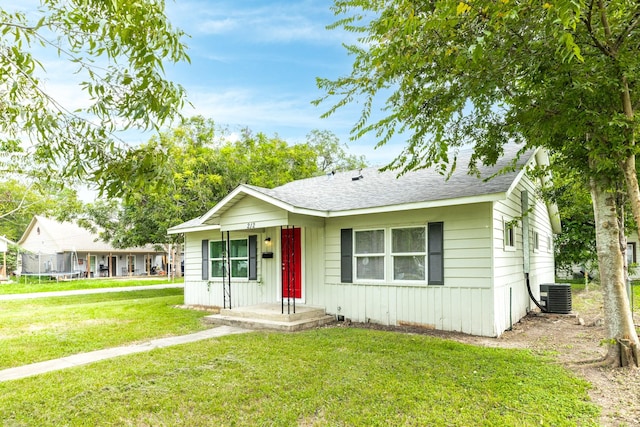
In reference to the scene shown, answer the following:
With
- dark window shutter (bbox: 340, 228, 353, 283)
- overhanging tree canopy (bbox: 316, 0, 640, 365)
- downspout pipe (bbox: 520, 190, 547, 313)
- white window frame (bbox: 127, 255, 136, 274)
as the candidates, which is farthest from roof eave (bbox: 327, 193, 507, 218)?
white window frame (bbox: 127, 255, 136, 274)

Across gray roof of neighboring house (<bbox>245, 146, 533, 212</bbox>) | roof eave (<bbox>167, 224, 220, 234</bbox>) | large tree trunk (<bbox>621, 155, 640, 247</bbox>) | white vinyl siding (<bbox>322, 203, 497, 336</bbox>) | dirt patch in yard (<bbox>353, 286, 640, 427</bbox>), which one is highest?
gray roof of neighboring house (<bbox>245, 146, 533, 212</bbox>)

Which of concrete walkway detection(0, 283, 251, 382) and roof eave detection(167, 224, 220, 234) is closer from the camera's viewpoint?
concrete walkway detection(0, 283, 251, 382)

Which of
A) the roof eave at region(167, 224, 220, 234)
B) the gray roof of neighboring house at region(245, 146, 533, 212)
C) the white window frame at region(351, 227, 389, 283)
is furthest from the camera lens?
the roof eave at region(167, 224, 220, 234)

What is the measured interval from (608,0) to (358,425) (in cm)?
483

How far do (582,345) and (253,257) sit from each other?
705 centimetres

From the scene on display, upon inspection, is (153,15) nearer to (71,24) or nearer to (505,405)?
(71,24)

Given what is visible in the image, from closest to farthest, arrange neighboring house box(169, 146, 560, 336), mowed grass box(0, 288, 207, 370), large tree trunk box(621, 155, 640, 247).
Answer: large tree trunk box(621, 155, 640, 247), mowed grass box(0, 288, 207, 370), neighboring house box(169, 146, 560, 336)

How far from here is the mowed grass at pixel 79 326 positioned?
6535 mm

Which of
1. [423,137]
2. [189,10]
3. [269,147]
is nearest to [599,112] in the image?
[423,137]

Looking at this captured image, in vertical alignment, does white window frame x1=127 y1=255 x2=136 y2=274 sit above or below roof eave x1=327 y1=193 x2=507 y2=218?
below

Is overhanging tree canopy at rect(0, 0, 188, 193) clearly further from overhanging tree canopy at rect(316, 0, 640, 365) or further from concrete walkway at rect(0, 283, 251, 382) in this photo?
concrete walkway at rect(0, 283, 251, 382)

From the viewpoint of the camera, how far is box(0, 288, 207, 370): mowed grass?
21.4ft

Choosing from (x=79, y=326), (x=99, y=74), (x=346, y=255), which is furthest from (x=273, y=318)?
(x=99, y=74)

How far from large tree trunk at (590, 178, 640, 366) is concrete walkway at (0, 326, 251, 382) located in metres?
5.86
